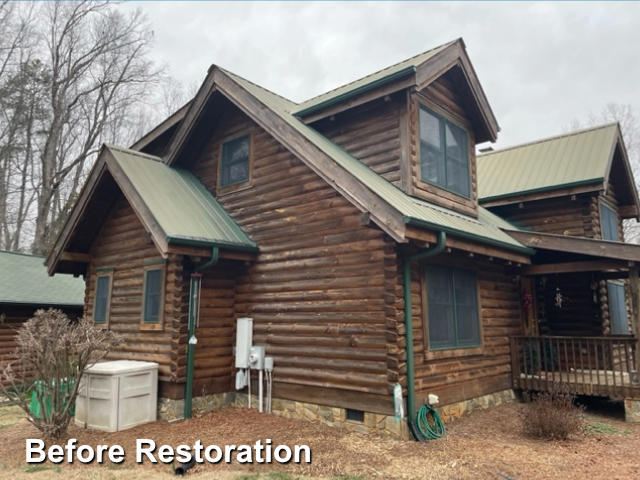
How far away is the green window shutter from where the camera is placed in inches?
397

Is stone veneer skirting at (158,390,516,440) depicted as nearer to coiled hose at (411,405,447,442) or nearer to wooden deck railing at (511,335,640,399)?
coiled hose at (411,405,447,442)

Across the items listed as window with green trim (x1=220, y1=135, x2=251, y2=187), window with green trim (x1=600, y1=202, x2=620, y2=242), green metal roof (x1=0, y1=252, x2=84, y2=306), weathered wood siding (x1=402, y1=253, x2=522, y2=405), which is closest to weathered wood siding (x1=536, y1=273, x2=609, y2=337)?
window with green trim (x1=600, y1=202, x2=620, y2=242)

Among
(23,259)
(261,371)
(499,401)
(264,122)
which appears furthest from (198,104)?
(23,259)

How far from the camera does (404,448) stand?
23.6ft

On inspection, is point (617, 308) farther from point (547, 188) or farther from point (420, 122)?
point (420, 122)

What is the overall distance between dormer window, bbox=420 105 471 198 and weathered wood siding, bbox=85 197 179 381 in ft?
17.5

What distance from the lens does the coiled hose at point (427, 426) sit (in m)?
7.64

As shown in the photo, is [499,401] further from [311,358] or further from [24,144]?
[24,144]

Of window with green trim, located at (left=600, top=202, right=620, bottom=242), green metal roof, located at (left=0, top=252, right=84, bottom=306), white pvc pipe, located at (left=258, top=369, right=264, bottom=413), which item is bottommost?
white pvc pipe, located at (left=258, top=369, right=264, bottom=413)

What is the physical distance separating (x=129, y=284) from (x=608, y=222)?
12.9m

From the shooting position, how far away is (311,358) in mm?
8914

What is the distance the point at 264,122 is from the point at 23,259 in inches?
529

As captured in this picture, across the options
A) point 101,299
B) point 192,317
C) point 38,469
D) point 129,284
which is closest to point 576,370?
point 192,317

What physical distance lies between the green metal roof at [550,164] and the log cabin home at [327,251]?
104 inches
